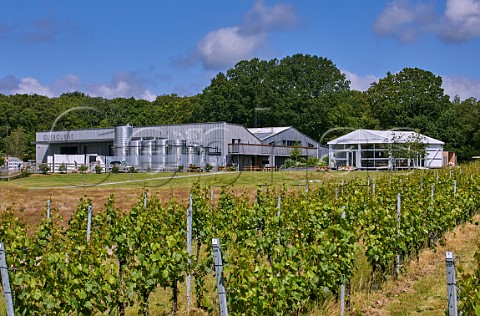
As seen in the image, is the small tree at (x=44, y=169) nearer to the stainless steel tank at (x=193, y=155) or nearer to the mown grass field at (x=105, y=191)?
the mown grass field at (x=105, y=191)

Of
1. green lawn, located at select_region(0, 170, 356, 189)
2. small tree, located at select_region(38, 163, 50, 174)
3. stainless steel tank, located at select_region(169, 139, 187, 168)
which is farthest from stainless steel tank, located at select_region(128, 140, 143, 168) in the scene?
green lawn, located at select_region(0, 170, 356, 189)

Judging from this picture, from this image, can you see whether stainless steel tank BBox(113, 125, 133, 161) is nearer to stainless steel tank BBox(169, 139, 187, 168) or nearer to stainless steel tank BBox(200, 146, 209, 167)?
stainless steel tank BBox(169, 139, 187, 168)

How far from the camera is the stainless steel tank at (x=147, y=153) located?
48.7 meters

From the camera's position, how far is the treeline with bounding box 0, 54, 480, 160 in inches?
2499

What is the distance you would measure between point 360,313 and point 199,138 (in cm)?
4399

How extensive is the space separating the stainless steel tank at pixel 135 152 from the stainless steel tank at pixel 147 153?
0.40 m

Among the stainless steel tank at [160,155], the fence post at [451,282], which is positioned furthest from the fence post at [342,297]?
the stainless steel tank at [160,155]

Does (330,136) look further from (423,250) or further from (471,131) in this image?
(423,250)

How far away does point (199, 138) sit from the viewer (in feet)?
170

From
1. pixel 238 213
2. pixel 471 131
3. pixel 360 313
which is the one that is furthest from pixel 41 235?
pixel 471 131

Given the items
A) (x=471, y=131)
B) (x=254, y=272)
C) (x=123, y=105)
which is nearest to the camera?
(x=254, y=272)

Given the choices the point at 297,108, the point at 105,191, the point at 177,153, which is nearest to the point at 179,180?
the point at 105,191

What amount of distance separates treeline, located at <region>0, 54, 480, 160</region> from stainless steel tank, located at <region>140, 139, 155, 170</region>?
24.0 metres

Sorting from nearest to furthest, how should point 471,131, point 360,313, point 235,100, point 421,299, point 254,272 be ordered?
point 254,272
point 360,313
point 421,299
point 471,131
point 235,100
